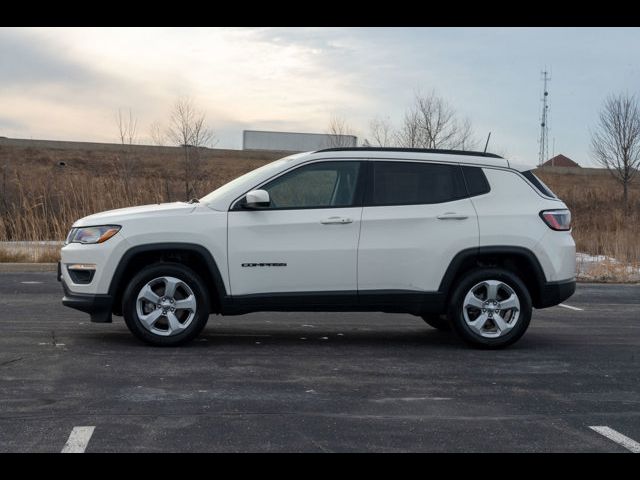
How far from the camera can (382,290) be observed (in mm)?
8133

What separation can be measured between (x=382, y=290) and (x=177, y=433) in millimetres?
3317

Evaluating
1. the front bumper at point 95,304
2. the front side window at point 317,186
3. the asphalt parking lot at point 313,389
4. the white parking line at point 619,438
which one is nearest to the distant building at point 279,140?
the asphalt parking lot at point 313,389

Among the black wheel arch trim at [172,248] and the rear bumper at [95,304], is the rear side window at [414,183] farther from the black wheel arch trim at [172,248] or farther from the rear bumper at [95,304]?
the rear bumper at [95,304]

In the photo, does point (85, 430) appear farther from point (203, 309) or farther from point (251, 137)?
point (251, 137)

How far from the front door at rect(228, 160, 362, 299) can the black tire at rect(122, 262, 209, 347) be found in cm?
32

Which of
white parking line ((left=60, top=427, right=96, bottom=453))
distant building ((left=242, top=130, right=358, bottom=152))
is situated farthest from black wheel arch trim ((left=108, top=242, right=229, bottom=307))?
distant building ((left=242, top=130, right=358, bottom=152))

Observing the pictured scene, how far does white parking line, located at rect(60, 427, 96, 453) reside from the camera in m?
4.83

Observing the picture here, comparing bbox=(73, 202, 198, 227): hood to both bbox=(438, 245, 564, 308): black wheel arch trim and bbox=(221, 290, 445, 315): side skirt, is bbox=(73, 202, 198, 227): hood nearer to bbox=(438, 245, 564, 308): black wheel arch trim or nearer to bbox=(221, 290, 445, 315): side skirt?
bbox=(221, 290, 445, 315): side skirt

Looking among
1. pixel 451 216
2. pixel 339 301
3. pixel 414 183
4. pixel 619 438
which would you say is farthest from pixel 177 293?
pixel 619 438

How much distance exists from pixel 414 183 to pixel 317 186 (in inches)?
36.2

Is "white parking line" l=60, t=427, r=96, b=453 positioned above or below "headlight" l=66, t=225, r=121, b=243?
below

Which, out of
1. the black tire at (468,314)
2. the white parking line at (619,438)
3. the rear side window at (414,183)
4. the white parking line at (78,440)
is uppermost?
the rear side window at (414,183)

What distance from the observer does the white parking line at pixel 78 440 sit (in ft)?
15.9

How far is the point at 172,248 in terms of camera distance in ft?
26.1
